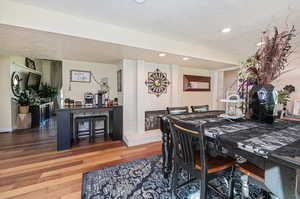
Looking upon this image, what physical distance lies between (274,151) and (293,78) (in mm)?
5084

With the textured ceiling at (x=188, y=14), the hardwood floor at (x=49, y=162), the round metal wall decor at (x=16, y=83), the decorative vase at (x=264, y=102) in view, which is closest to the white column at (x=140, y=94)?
the hardwood floor at (x=49, y=162)

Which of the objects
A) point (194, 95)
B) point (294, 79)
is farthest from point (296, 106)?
point (194, 95)

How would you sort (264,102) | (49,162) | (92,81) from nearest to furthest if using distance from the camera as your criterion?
1. (264,102)
2. (49,162)
3. (92,81)

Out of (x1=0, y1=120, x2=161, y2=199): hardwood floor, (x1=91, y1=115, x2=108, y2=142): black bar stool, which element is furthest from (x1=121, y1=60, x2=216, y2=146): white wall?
(x1=91, y1=115, x2=108, y2=142): black bar stool

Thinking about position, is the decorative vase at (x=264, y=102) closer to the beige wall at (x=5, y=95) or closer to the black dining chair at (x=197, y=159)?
the black dining chair at (x=197, y=159)

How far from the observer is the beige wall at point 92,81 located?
11.6 ft

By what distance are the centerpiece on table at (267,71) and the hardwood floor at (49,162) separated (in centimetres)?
199

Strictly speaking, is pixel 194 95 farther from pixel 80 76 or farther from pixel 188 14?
pixel 80 76

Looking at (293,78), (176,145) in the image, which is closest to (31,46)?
(176,145)

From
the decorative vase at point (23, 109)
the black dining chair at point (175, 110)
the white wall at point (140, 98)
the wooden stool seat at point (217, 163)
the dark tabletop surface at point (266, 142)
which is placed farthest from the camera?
the decorative vase at point (23, 109)

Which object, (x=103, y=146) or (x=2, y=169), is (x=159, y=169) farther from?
(x=2, y=169)

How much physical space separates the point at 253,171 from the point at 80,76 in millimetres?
3987

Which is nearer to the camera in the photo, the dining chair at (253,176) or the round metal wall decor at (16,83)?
the dining chair at (253,176)

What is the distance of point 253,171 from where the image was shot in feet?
3.70
